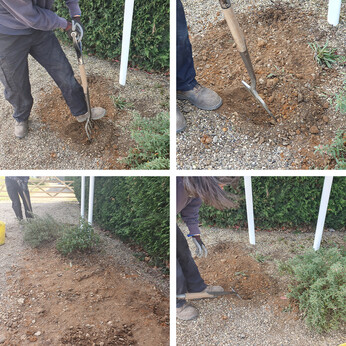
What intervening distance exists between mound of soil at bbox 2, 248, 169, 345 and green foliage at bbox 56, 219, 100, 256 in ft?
0.25

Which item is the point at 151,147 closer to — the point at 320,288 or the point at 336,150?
the point at 336,150

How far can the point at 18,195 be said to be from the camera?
91.9 inches

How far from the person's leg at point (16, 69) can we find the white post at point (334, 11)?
2.43 m

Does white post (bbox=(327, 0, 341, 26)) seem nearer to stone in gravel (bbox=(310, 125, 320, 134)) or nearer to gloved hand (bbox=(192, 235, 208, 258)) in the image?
stone in gravel (bbox=(310, 125, 320, 134))

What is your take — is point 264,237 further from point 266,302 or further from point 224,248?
point 266,302

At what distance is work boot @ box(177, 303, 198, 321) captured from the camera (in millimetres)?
2186

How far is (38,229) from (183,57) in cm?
163

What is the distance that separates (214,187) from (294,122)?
0.78m

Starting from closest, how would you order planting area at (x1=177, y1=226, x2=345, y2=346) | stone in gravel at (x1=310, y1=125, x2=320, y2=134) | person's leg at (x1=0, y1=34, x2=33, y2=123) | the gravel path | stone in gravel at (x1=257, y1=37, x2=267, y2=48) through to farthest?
1. person's leg at (x1=0, y1=34, x2=33, y2=123)
2. planting area at (x1=177, y1=226, x2=345, y2=346)
3. stone in gravel at (x1=310, y1=125, x2=320, y2=134)
4. the gravel path
5. stone in gravel at (x1=257, y1=37, x2=267, y2=48)

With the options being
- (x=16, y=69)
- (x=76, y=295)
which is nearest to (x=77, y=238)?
(x=76, y=295)

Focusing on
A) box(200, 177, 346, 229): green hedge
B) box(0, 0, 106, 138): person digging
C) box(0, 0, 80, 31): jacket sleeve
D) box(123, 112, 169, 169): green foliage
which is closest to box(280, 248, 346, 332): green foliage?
box(200, 177, 346, 229): green hedge

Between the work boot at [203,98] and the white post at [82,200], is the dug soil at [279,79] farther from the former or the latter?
the white post at [82,200]

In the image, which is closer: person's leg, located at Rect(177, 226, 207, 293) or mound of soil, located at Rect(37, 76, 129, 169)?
person's leg, located at Rect(177, 226, 207, 293)

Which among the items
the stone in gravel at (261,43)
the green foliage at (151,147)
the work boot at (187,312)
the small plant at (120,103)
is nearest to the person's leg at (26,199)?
the green foliage at (151,147)
